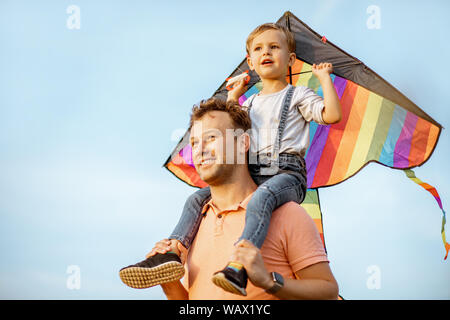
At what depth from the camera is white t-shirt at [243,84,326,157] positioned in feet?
9.32

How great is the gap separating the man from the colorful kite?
1.50 metres

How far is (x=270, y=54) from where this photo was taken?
3064 mm

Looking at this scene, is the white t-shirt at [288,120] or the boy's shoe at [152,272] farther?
the white t-shirt at [288,120]

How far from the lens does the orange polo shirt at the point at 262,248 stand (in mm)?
2359

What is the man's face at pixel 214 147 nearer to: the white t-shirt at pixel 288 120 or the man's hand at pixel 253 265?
the white t-shirt at pixel 288 120

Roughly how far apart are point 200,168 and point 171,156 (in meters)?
1.84

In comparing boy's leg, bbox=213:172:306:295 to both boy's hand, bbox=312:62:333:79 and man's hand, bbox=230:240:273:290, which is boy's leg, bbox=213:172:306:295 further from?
boy's hand, bbox=312:62:333:79

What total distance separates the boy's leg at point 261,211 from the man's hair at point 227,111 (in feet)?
1.31

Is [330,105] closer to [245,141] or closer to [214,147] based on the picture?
[245,141]

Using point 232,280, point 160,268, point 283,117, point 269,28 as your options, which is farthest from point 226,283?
point 269,28

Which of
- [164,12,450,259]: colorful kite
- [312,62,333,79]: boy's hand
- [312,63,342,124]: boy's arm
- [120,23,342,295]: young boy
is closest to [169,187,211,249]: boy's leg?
[120,23,342,295]: young boy

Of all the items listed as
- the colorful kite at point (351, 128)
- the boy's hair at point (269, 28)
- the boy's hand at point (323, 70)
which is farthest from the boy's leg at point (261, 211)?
the colorful kite at point (351, 128)

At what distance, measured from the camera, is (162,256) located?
2484mm
